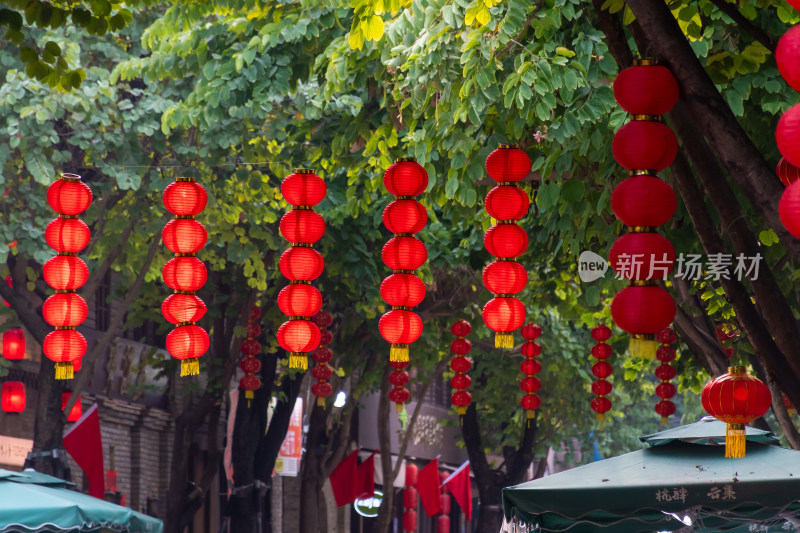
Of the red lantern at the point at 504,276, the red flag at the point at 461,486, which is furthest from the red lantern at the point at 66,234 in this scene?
the red flag at the point at 461,486

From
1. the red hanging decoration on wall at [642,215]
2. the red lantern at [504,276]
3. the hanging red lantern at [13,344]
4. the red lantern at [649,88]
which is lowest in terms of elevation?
the red hanging decoration on wall at [642,215]

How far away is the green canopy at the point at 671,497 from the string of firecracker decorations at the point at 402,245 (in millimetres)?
2094

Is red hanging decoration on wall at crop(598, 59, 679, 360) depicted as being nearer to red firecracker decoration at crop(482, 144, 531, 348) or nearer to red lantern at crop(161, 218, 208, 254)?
red firecracker decoration at crop(482, 144, 531, 348)

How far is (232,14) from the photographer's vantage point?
13461 mm

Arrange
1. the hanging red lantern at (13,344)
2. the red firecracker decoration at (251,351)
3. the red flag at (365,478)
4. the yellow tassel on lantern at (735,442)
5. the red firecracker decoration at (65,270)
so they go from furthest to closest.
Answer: the red flag at (365,478), the red firecracker decoration at (251,351), the hanging red lantern at (13,344), the red firecracker decoration at (65,270), the yellow tassel on lantern at (735,442)

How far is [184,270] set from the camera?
11.6 meters

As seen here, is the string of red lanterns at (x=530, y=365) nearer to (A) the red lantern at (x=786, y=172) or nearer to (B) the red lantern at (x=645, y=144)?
(B) the red lantern at (x=645, y=144)

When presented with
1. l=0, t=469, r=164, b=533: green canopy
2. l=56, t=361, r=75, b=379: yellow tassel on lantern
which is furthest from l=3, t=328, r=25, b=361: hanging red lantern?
l=56, t=361, r=75, b=379: yellow tassel on lantern

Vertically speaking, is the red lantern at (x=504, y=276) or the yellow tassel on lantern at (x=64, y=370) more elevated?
the red lantern at (x=504, y=276)

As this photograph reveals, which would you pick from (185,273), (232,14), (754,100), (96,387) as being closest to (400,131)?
(232,14)

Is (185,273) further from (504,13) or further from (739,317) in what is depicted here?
(739,317)

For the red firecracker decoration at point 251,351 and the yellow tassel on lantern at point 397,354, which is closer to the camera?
the yellow tassel on lantern at point 397,354

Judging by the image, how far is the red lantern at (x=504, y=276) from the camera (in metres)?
11.3

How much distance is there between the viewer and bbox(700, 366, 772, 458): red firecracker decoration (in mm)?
7539
